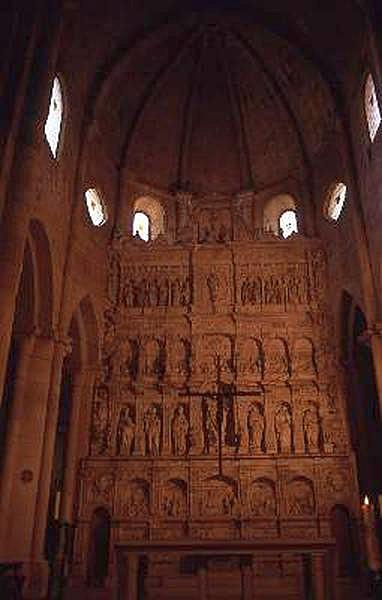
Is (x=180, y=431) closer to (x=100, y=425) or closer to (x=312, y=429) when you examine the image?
(x=100, y=425)

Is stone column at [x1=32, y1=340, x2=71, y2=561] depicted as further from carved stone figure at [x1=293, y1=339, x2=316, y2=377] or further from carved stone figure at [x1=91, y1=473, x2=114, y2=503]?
carved stone figure at [x1=293, y1=339, x2=316, y2=377]

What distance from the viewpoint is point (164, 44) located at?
2378cm

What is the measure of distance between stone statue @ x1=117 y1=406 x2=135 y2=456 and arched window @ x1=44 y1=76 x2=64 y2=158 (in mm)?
8855

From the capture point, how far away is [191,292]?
21.9 m

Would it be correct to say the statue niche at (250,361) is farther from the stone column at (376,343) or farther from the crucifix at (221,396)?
the stone column at (376,343)

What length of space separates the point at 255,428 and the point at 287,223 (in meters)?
9.24

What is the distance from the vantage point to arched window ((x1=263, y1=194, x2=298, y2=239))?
24406 millimetres

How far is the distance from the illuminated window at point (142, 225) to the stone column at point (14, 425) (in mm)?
8954

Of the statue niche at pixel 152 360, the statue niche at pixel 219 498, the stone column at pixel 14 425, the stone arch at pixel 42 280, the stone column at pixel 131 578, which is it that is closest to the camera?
the stone column at pixel 131 578

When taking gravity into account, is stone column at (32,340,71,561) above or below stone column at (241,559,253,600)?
above

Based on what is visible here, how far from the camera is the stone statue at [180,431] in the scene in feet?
63.5

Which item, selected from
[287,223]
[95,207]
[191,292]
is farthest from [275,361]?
[95,207]

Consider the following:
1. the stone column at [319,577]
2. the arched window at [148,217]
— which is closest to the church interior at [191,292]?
the stone column at [319,577]

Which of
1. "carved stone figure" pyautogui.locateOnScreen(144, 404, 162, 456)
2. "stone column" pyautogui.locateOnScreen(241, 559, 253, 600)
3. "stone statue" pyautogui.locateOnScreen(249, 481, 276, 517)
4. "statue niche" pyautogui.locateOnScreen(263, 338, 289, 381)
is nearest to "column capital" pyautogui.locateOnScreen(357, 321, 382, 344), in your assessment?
"statue niche" pyautogui.locateOnScreen(263, 338, 289, 381)
